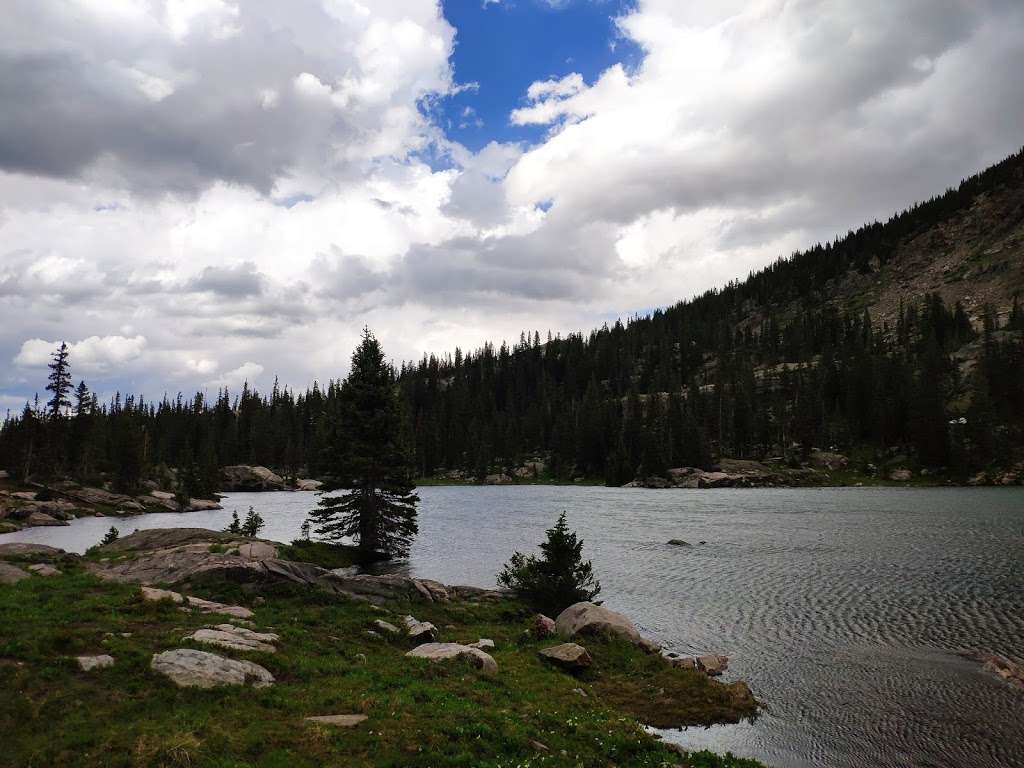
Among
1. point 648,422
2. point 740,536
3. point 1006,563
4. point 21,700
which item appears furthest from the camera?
point 648,422

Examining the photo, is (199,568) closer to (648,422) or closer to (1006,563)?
(1006,563)

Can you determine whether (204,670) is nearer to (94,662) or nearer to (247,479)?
(94,662)

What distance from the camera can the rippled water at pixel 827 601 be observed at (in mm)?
18867

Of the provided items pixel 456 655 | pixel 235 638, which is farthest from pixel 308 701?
pixel 456 655

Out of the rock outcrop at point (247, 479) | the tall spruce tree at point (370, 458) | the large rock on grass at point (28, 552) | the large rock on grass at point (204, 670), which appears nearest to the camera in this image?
the large rock on grass at point (204, 670)

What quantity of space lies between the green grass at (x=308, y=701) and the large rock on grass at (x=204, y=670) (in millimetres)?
314

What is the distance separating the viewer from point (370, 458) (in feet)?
146

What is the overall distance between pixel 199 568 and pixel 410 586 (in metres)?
10.3

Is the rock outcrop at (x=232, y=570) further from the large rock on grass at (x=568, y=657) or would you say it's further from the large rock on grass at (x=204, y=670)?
the large rock on grass at (x=204, y=670)

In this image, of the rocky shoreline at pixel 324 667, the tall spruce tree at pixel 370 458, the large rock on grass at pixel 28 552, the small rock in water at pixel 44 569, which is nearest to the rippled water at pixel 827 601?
the rocky shoreline at pixel 324 667

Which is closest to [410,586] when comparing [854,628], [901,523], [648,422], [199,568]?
[199,568]

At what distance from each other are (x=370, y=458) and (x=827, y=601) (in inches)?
1206

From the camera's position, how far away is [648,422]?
6550 inches

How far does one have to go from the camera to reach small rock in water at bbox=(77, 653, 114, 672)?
15898 mm
